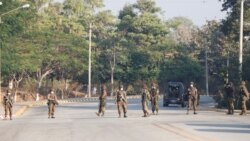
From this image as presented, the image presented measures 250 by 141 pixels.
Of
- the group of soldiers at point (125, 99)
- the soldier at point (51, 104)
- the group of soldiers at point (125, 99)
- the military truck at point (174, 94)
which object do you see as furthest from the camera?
the military truck at point (174, 94)

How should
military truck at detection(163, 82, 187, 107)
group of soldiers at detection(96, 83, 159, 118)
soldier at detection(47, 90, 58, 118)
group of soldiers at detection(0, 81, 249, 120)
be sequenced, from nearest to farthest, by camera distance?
group of soldiers at detection(96, 83, 159, 118), group of soldiers at detection(0, 81, 249, 120), soldier at detection(47, 90, 58, 118), military truck at detection(163, 82, 187, 107)

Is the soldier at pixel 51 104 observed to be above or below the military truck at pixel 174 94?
below

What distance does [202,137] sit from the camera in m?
21.7

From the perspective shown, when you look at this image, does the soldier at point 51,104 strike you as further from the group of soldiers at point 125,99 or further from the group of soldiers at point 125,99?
the group of soldiers at point 125,99

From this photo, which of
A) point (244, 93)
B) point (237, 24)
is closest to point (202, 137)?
point (244, 93)

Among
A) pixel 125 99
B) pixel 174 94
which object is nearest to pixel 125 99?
pixel 125 99

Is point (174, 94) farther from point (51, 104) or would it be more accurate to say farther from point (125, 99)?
point (125, 99)

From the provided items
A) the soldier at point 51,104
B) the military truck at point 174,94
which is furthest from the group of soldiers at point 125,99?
the military truck at point 174,94

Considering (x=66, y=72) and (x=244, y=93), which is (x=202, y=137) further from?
(x=66, y=72)

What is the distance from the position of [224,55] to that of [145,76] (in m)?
11.4

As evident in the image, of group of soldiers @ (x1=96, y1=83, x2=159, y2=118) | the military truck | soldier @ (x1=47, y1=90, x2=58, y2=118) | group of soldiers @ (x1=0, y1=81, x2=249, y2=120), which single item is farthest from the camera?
the military truck

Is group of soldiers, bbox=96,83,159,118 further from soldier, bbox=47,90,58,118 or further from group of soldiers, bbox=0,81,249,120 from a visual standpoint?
soldier, bbox=47,90,58,118

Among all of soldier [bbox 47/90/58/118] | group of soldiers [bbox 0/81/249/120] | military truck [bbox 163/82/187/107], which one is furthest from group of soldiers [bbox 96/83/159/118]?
military truck [bbox 163/82/187/107]

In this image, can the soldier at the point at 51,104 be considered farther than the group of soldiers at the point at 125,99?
Yes
